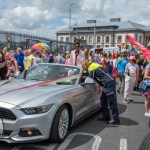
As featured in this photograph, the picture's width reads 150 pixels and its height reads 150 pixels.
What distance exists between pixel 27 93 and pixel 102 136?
180cm

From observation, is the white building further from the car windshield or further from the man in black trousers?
the car windshield

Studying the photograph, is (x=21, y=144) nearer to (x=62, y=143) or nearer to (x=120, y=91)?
(x=62, y=143)

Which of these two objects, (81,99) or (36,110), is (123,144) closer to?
(81,99)

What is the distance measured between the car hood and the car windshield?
354 mm

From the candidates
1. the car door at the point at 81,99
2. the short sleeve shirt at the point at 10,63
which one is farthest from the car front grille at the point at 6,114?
the short sleeve shirt at the point at 10,63

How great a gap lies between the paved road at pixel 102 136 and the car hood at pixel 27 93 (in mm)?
806

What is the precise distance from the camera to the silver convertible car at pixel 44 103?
191 inches

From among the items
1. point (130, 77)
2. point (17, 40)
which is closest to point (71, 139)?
point (130, 77)

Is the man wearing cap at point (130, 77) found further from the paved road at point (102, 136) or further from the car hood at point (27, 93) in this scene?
the car hood at point (27, 93)

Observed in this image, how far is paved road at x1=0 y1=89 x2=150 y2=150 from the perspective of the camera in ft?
17.2

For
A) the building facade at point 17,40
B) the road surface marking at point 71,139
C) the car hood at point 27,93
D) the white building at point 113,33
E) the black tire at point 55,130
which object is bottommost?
the road surface marking at point 71,139

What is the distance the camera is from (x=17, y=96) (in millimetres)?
5156

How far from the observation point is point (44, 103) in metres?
5.07

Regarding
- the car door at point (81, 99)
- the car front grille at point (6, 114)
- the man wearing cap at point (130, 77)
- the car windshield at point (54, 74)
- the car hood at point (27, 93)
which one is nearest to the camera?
the car front grille at point (6, 114)
